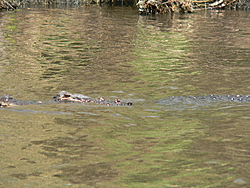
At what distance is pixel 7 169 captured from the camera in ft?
15.6

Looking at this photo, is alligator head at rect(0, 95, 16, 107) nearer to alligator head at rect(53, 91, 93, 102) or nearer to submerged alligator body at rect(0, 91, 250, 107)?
submerged alligator body at rect(0, 91, 250, 107)

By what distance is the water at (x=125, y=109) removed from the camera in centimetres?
465

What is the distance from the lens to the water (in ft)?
15.3

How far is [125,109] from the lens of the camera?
7.69 m

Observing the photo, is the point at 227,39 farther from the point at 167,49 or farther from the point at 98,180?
the point at 98,180

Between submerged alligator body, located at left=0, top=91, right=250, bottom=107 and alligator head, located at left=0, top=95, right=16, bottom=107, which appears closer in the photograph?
alligator head, located at left=0, top=95, right=16, bottom=107

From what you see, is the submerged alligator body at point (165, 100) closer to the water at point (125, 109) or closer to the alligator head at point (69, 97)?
the alligator head at point (69, 97)

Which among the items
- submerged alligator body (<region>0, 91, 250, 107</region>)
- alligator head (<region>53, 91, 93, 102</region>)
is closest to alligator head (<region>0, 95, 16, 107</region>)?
submerged alligator body (<region>0, 91, 250, 107</region>)

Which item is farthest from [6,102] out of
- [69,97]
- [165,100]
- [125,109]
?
[165,100]

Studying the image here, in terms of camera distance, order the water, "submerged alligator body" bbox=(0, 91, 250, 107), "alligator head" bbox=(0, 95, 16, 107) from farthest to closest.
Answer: "submerged alligator body" bbox=(0, 91, 250, 107)
"alligator head" bbox=(0, 95, 16, 107)
the water

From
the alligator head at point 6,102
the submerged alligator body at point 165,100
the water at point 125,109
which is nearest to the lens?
the water at point 125,109

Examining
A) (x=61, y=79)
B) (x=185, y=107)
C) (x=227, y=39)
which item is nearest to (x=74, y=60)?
(x=61, y=79)

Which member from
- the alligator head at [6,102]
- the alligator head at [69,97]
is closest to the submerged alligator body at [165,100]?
the alligator head at [69,97]

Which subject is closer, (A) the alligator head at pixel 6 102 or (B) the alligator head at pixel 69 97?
(A) the alligator head at pixel 6 102
